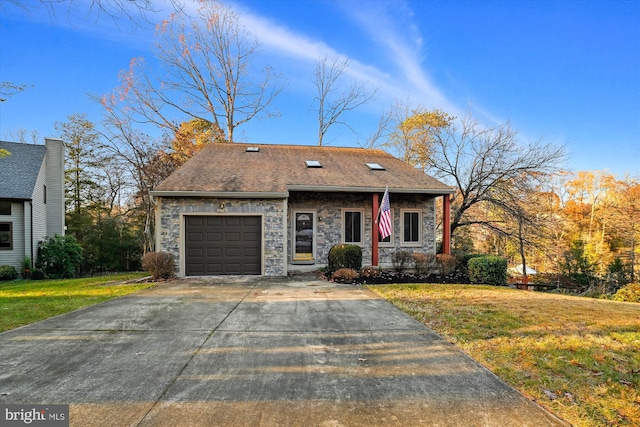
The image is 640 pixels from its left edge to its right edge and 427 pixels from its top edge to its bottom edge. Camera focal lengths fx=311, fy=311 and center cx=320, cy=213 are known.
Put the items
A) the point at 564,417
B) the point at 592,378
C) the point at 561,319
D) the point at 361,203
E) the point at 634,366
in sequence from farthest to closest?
the point at 361,203 → the point at 561,319 → the point at 634,366 → the point at 592,378 → the point at 564,417

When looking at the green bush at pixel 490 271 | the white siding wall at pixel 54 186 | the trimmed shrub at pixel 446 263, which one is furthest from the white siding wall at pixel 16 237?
the green bush at pixel 490 271

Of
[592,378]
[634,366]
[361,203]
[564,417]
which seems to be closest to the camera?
[564,417]

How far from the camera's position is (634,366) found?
3525 millimetres

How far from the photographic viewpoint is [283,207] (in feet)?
34.6

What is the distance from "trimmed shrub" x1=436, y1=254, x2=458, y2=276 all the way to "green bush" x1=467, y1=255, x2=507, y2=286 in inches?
33.2

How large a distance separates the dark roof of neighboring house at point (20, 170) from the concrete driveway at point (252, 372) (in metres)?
12.6

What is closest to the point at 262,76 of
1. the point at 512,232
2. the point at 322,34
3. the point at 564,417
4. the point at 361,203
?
the point at 322,34

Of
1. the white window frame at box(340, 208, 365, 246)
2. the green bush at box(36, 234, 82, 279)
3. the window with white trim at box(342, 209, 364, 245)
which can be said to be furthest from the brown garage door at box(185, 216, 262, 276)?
the green bush at box(36, 234, 82, 279)

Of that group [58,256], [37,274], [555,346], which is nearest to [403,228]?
[555,346]

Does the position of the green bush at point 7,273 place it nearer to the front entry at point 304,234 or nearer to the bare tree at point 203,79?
the bare tree at point 203,79

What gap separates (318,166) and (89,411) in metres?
11.5

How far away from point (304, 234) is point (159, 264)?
524cm

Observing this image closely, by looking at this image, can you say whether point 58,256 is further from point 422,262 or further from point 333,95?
point 333,95

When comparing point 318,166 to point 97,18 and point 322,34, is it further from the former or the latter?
point 97,18
